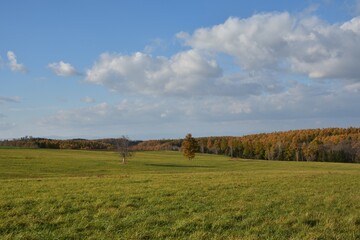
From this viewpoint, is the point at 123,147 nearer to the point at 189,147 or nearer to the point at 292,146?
the point at 189,147

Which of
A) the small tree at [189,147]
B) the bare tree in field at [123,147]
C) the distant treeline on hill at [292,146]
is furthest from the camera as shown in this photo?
the distant treeline on hill at [292,146]

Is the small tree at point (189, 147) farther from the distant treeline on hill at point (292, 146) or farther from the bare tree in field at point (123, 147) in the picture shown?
the distant treeline on hill at point (292, 146)

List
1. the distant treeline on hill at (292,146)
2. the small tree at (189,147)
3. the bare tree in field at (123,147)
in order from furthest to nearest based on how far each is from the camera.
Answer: the distant treeline on hill at (292,146) → the small tree at (189,147) → the bare tree in field at (123,147)

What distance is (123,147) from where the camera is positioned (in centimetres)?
8362

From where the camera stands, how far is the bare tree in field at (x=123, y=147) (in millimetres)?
82562

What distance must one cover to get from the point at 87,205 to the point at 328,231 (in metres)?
8.05

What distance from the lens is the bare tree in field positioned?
82.6 metres

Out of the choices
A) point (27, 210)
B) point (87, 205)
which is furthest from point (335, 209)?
point (27, 210)

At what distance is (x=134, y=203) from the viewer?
14.0m

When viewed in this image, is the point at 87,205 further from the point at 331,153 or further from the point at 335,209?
the point at 331,153

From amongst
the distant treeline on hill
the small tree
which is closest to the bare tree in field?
the small tree

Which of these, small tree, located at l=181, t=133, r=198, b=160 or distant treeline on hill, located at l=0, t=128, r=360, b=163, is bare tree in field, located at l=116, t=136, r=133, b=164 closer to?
small tree, located at l=181, t=133, r=198, b=160

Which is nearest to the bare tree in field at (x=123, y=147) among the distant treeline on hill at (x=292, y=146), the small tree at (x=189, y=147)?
the small tree at (x=189, y=147)

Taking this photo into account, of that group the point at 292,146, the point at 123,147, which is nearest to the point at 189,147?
the point at 123,147
